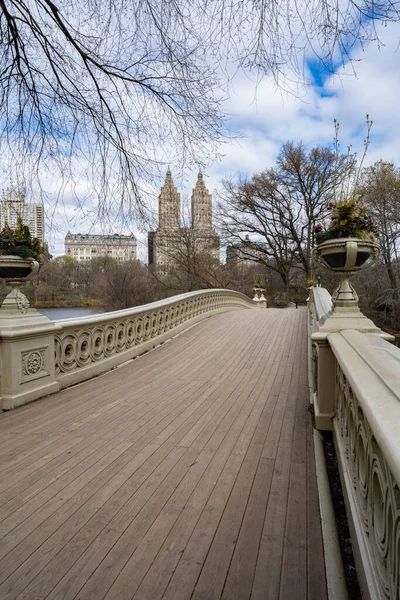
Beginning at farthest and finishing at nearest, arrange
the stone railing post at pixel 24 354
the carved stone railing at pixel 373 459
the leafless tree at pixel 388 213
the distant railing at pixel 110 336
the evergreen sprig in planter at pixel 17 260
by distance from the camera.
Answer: the leafless tree at pixel 388 213 < the distant railing at pixel 110 336 < the evergreen sprig in planter at pixel 17 260 < the stone railing post at pixel 24 354 < the carved stone railing at pixel 373 459

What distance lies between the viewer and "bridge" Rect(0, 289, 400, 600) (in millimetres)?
1570

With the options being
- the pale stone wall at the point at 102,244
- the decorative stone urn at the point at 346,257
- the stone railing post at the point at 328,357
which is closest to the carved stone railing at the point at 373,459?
the stone railing post at the point at 328,357

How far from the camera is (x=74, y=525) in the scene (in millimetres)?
2012

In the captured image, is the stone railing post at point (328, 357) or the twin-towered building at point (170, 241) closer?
the stone railing post at point (328, 357)

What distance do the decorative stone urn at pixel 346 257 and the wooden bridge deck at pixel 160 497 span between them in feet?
4.21

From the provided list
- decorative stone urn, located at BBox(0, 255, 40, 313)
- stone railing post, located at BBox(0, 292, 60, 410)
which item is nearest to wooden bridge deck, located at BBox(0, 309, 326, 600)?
stone railing post, located at BBox(0, 292, 60, 410)

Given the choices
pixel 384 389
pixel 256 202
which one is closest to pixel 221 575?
pixel 384 389

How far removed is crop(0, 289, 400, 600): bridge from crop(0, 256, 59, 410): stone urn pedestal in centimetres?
2

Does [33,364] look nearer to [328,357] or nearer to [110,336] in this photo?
[110,336]

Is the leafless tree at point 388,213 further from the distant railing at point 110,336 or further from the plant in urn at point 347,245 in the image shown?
the plant in urn at point 347,245

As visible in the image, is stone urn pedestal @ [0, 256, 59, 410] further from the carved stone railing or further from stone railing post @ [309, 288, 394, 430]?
the carved stone railing

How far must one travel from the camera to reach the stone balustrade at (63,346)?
4000 mm

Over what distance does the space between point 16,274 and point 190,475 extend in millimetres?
3186

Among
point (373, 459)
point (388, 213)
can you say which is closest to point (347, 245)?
point (373, 459)
